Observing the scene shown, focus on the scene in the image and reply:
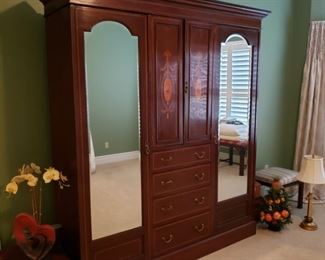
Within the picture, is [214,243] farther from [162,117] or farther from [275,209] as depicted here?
[162,117]

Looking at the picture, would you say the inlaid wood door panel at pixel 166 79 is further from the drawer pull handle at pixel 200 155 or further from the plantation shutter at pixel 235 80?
the plantation shutter at pixel 235 80

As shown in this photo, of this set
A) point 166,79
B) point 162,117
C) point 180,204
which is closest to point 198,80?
point 166,79

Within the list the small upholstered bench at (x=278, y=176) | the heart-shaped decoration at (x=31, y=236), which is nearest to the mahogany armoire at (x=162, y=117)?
the heart-shaped decoration at (x=31, y=236)

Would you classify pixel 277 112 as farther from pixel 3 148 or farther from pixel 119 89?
pixel 3 148

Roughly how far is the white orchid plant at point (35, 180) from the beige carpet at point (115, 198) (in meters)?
0.25

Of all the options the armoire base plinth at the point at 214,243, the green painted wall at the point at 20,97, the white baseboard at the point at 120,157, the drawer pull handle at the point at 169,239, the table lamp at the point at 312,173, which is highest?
the green painted wall at the point at 20,97

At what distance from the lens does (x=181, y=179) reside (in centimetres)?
269

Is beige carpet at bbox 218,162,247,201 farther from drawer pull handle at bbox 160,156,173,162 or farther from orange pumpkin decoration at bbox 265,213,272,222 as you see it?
drawer pull handle at bbox 160,156,173,162

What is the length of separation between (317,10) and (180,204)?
3.11 m

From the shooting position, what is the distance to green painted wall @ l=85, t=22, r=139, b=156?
7.19 ft

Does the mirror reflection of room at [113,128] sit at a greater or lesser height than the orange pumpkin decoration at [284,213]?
greater

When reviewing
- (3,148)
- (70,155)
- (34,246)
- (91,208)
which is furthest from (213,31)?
(34,246)

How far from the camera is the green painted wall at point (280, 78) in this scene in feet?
13.5

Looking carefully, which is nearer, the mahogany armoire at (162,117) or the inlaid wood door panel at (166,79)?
the mahogany armoire at (162,117)
